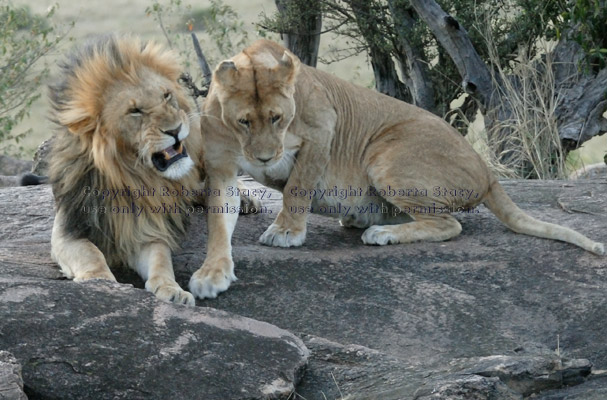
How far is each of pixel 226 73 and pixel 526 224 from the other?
5.80 ft

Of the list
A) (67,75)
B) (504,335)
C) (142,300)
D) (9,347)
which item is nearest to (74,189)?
(67,75)

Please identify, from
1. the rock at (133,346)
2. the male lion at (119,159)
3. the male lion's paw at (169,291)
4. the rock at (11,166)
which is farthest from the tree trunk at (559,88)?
the rock at (133,346)

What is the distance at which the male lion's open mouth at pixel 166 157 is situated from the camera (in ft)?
15.1

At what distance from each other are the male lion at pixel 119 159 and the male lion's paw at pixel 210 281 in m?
0.12

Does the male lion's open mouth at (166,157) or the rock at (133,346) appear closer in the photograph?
the rock at (133,346)

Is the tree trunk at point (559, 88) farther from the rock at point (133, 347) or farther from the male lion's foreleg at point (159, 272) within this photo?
the rock at point (133, 347)

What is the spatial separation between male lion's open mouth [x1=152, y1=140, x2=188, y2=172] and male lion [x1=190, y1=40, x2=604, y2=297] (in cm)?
37

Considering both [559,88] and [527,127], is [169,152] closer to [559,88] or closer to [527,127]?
[527,127]

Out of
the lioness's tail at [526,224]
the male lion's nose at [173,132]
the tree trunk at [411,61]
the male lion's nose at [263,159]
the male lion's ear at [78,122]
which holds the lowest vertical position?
the lioness's tail at [526,224]

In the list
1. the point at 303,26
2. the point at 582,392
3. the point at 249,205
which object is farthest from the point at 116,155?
the point at 303,26

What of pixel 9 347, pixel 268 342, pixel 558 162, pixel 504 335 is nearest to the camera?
pixel 9 347

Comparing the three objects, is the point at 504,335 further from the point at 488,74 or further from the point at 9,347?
the point at 488,74

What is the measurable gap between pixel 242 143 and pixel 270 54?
53 cm

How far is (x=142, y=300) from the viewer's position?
3.74m
